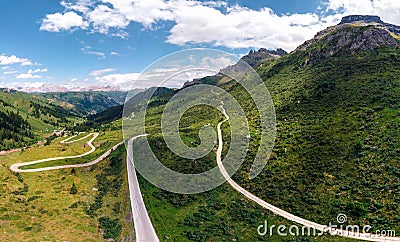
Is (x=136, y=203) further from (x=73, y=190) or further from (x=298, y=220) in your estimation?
(x=298, y=220)

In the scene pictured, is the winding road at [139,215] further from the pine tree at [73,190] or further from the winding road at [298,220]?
the winding road at [298,220]

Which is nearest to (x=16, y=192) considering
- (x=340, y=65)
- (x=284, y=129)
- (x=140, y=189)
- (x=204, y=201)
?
(x=140, y=189)

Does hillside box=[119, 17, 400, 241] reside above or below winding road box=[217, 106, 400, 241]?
above

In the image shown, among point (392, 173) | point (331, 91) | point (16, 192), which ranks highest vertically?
point (331, 91)

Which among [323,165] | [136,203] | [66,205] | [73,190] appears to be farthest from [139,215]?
[323,165]

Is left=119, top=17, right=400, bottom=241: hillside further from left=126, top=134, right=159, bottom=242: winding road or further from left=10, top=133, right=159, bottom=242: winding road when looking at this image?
left=10, top=133, right=159, bottom=242: winding road

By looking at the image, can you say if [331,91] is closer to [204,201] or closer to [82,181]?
[204,201]

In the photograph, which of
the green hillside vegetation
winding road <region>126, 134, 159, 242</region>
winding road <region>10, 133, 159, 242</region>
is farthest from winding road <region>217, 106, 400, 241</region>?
the green hillside vegetation

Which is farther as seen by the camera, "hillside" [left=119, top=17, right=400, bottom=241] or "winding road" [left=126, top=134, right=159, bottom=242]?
"hillside" [left=119, top=17, right=400, bottom=241]
